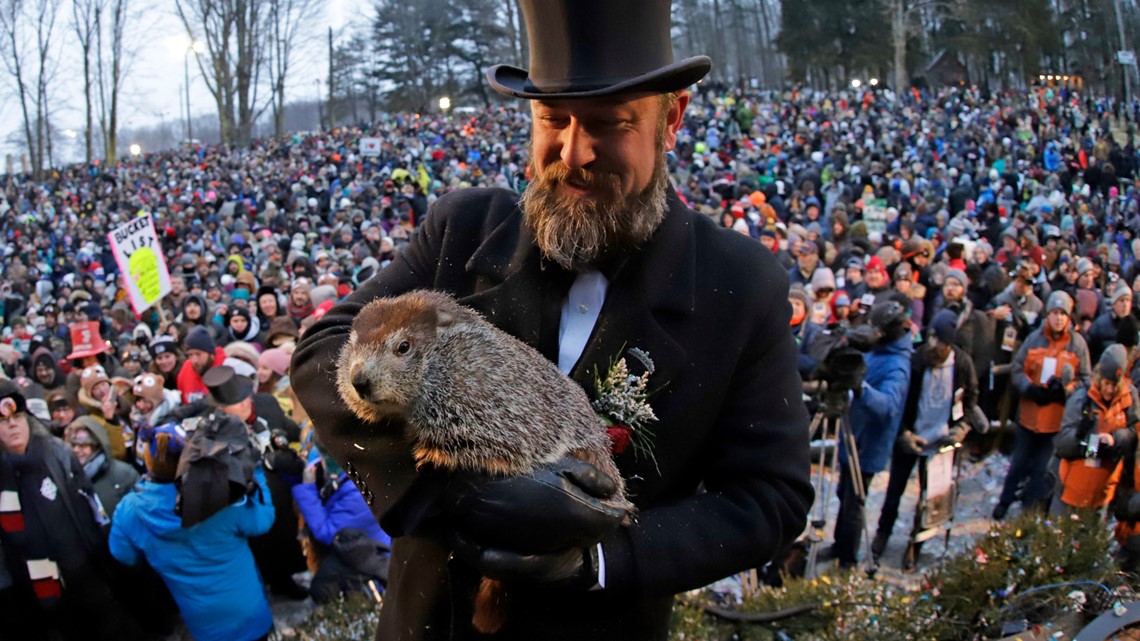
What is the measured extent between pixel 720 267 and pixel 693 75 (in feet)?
1.41

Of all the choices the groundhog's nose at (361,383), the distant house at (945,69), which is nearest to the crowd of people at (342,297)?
the groundhog's nose at (361,383)

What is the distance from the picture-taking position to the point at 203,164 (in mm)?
32906

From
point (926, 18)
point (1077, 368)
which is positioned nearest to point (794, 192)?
point (1077, 368)

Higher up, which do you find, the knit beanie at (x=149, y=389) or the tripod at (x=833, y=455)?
the knit beanie at (x=149, y=389)

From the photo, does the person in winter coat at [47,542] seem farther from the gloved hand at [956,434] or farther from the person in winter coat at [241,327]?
the gloved hand at [956,434]

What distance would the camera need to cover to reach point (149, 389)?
6.81m

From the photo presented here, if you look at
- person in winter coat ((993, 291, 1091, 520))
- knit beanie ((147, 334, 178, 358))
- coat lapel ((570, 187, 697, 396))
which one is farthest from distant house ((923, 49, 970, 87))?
coat lapel ((570, 187, 697, 396))

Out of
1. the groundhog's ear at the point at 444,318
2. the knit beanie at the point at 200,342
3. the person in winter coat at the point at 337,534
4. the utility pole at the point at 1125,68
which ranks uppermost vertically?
the utility pole at the point at 1125,68

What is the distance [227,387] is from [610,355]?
4.84m

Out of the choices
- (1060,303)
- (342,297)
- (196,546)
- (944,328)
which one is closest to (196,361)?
(342,297)

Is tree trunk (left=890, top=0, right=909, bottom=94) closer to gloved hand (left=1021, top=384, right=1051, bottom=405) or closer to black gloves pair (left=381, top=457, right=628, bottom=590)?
gloved hand (left=1021, top=384, right=1051, bottom=405)

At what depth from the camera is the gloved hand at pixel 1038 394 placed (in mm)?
7188

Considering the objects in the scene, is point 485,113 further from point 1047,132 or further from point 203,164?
point 1047,132

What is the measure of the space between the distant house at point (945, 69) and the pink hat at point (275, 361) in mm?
50432
